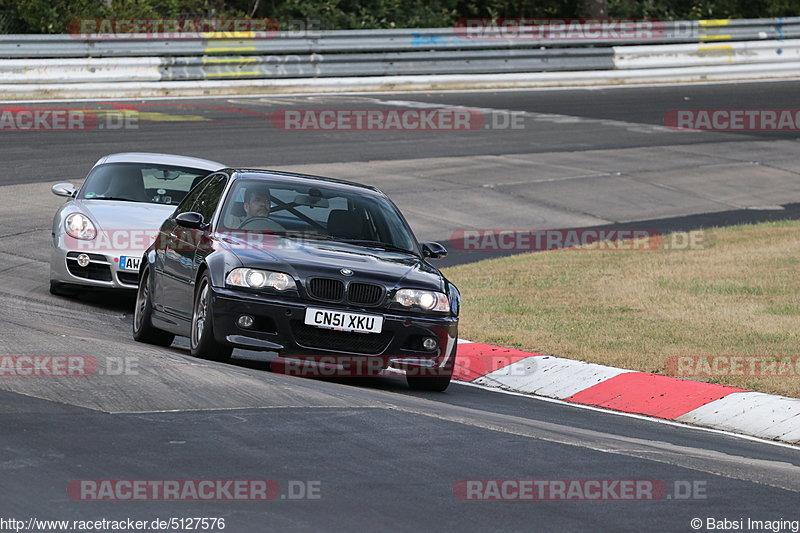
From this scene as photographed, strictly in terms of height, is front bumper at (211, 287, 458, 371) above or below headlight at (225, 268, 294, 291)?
below

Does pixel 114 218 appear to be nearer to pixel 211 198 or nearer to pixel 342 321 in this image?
pixel 211 198

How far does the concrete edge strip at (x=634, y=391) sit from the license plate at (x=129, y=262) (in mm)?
3270

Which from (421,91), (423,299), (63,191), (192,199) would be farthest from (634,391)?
(421,91)

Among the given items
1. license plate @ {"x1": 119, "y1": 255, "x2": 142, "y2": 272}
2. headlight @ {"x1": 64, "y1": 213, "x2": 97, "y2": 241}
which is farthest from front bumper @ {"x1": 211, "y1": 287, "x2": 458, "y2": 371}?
headlight @ {"x1": 64, "y1": 213, "x2": 97, "y2": 241}

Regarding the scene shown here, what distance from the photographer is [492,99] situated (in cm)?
3009

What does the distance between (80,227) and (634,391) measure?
5.84m

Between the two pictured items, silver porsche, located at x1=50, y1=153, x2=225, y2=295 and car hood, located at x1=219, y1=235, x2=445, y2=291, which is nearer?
car hood, located at x1=219, y1=235, x2=445, y2=291

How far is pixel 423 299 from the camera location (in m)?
9.33

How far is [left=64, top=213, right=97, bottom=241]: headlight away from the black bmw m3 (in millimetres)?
2542

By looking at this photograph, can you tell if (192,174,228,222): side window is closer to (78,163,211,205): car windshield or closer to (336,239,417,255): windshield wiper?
(336,239,417,255): windshield wiper

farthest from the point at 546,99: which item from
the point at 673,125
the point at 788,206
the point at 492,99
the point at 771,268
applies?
the point at 771,268

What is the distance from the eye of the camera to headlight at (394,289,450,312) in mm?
9242

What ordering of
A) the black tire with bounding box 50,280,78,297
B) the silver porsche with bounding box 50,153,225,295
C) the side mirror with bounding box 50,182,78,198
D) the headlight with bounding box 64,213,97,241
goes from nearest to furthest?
the silver porsche with bounding box 50,153,225,295 → the headlight with bounding box 64,213,97,241 → the black tire with bounding box 50,280,78,297 → the side mirror with bounding box 50,182,78,198

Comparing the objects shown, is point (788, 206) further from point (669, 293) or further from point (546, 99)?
point (546, 99)
